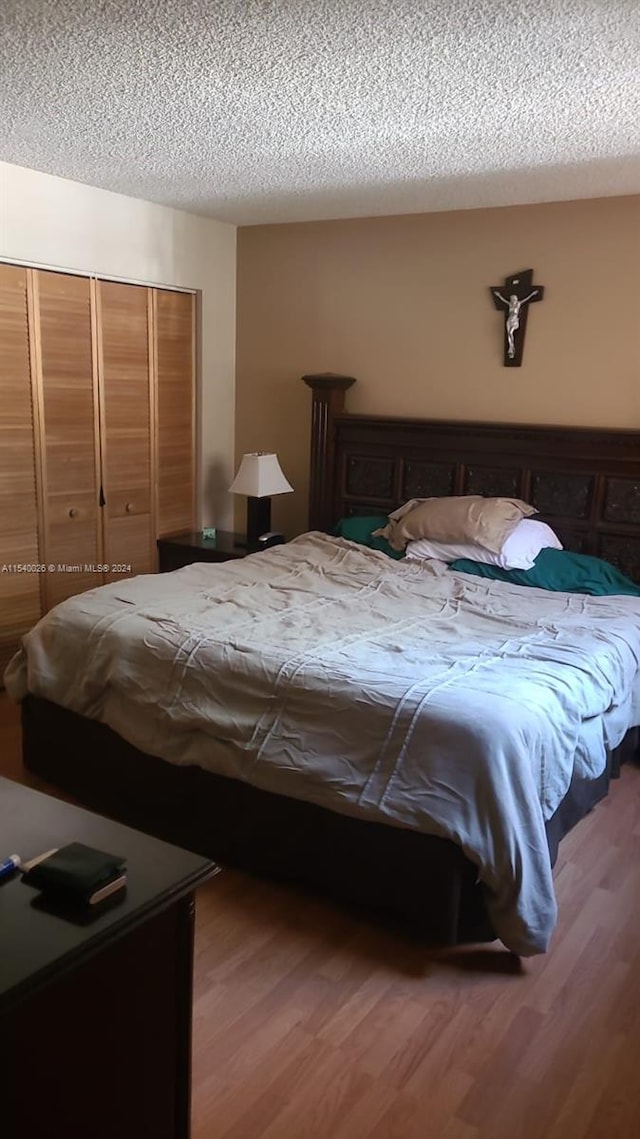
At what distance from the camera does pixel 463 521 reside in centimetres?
372

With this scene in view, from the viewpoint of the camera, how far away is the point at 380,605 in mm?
3178

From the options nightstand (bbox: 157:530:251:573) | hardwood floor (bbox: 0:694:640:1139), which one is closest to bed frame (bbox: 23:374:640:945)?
hardwood floor (bbox: 0:694:640:1139)

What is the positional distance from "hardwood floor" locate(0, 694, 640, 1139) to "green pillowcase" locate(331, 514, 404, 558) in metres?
1.84

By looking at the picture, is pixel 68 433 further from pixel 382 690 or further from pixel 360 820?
pixel 360 820

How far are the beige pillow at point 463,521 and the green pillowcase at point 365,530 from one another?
0.13ft

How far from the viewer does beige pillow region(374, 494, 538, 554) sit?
3.66 metres

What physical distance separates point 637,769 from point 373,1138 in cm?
203

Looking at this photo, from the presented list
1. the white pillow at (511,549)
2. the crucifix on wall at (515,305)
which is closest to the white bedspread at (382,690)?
the white pillow at (511,549)

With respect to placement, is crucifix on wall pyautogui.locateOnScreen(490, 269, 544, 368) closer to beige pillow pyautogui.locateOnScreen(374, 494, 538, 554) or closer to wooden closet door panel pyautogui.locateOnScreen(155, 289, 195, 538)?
beige pillow pyautogui.locateOnScreen(374, 494, 538, 554)

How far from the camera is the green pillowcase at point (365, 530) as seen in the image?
13.1 ft

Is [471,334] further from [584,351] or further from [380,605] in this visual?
[380,605]

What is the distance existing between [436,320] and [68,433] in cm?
186

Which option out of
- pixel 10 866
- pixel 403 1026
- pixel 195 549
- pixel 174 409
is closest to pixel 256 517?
pixel 195 549

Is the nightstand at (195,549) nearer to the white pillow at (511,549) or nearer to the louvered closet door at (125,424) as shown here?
the louvered closet door at (125,424)
